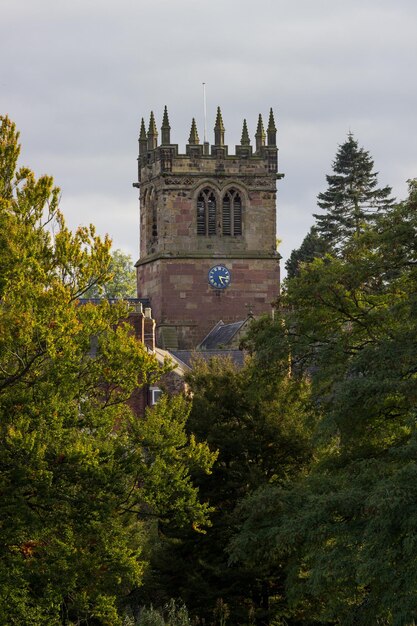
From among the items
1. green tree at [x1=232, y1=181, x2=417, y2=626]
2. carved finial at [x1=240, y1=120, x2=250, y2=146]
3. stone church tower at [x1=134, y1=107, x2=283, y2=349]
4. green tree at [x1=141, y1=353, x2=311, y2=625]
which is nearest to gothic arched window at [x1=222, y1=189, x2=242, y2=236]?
stone church tower at [x1=134, y1=107, x2=283, y2=349]

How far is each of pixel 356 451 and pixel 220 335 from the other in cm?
4334

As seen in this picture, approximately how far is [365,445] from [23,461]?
8.64 meters

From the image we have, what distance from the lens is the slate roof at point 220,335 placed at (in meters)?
73.3

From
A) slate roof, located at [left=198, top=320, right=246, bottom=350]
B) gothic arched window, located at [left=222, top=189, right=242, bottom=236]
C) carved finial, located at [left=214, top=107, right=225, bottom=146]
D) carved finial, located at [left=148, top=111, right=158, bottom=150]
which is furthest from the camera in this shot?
carved finial, located at [left=148, top=111, right=158, bottom=150]

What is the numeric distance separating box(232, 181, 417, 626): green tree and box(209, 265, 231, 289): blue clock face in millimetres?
41379

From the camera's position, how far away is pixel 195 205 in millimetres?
79188

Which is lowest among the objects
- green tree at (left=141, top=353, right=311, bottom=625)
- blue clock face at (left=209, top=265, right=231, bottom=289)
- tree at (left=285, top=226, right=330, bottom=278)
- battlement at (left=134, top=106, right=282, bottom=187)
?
green tree at (left=141, top=353, right=311, bottom=625)

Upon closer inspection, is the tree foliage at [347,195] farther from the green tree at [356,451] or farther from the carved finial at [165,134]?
the green tree at [356,451]

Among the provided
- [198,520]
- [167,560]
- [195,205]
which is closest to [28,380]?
[198,520]

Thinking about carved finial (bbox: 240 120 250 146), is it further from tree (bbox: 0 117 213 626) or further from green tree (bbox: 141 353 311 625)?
tree (bbox: 0 117 213 626)

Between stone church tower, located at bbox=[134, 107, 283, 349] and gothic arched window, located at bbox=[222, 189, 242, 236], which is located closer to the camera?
stone church tower, located at bbox=[134, 107, 283, 349]

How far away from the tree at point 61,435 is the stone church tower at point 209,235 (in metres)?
48.2

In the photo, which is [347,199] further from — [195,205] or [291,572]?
[291,572]

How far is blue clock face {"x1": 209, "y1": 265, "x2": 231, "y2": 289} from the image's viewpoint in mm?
78938
